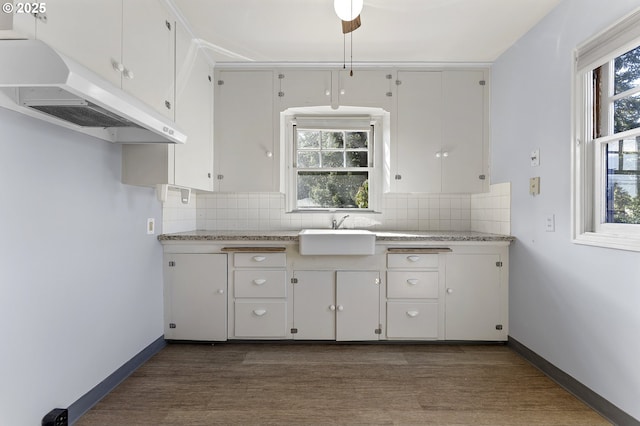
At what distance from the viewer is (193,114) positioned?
107 inches

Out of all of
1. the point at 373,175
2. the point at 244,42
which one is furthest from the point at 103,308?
the point at 373,175

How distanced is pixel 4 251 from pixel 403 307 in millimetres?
2464

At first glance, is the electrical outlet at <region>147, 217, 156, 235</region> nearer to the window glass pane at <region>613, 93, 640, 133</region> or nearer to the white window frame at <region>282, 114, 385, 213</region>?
the white window frame at <region>282, 114, 385, 213</region>

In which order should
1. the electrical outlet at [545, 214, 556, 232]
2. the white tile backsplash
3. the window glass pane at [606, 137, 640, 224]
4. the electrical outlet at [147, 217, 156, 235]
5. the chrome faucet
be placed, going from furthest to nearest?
1. the white tile backsplash
2. the chrome faucet
3. the electrical outlet at [147, 217, 156, 235]
4. the electrical outlet at [545, 214, 556, 232]
5. the window glass pane at [606, 137, 640, 224]

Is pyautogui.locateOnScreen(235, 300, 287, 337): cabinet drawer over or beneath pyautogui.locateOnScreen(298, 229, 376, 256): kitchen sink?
beneath

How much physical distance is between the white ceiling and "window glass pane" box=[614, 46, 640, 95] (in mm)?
654

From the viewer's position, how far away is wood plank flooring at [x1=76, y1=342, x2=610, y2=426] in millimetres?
1877

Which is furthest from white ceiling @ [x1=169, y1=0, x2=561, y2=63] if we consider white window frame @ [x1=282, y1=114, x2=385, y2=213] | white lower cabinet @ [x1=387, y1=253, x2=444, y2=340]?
white lower cabinet @ [x1=387, y1=253, x2=444, y2=340]

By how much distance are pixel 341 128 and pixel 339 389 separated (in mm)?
2304

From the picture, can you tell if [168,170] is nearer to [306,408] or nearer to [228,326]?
[228,326]

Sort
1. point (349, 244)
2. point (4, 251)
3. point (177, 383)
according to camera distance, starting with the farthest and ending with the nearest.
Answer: point (349, 244)
point (177, 383)
point (4, 251)

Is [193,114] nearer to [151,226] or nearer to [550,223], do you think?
[151,226]

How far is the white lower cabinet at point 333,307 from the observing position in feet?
9.09

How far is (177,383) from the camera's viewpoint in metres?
2.23
